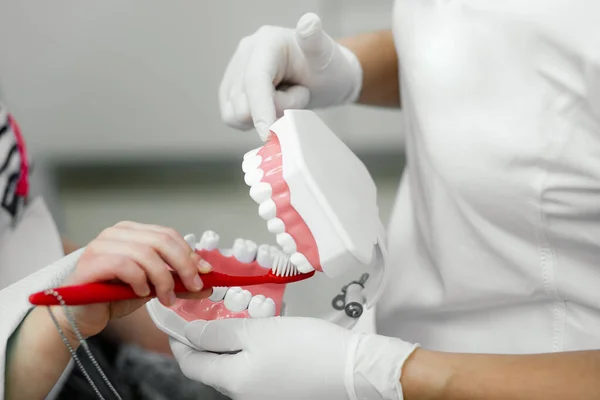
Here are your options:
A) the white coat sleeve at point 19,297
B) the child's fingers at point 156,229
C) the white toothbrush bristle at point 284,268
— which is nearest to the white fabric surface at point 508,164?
the white toothbrush bristle at point 284,268

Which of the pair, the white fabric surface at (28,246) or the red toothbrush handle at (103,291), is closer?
the red toothbrush handle at (103,291)

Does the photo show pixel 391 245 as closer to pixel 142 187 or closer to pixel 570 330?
pixel 570 330

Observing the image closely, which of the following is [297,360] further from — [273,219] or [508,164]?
[508,164]

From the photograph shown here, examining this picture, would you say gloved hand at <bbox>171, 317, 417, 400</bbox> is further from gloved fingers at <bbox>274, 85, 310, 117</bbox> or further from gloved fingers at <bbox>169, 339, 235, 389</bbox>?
gloved fingers at <bbox>274, 85, 310, 117</bbox>

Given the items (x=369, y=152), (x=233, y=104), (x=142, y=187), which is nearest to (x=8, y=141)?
(x=233, y=104)

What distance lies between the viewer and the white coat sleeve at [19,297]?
621mm

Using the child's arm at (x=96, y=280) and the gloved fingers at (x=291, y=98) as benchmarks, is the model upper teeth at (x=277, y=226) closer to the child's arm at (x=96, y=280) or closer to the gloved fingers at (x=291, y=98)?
the child's arm at (x=96, y=280)

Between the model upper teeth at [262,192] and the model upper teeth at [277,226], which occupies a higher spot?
the model upper teeth at [262,192]

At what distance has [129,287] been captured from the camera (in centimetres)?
59

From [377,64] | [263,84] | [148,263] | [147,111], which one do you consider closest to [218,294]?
[148,263]

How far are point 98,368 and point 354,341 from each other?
0.30m

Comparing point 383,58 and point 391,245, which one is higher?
point 383,58

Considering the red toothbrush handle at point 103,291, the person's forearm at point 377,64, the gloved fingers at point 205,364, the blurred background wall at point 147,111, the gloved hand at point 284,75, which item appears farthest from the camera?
the blurred background wall at point 147,111

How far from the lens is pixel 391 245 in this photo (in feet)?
3.08
